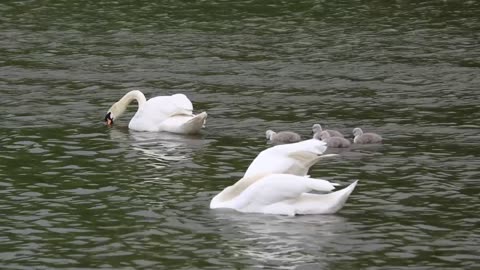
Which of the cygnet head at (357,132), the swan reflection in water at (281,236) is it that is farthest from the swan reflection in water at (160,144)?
the swan reflection in water at (281,236)

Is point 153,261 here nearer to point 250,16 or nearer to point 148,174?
point 148,174

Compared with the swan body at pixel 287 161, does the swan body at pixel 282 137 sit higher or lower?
lower

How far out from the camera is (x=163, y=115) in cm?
2602

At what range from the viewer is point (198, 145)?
79.7ft

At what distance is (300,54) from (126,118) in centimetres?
696

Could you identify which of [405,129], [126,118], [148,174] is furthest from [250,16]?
[148,174]

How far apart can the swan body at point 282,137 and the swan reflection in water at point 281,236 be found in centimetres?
499

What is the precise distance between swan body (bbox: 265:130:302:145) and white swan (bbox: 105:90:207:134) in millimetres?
1742

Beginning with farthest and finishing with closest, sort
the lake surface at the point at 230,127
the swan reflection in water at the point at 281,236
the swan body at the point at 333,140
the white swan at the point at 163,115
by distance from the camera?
the white swan at the point at 163,115, the swan body at the point at 333,140, the lake surface at the point at 230,127, the swan reflection in water at the point at 281,236

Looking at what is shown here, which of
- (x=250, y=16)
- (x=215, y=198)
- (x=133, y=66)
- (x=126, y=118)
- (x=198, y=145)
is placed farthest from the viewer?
(x=250, y=16)

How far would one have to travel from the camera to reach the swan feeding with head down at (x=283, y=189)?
61.0 ft

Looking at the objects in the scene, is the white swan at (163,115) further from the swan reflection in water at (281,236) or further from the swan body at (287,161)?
the swan reflection in water at (281,236)

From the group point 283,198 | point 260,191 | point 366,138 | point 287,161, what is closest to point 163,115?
point 366,138

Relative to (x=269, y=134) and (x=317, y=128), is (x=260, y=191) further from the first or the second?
(x=317, y=128)
